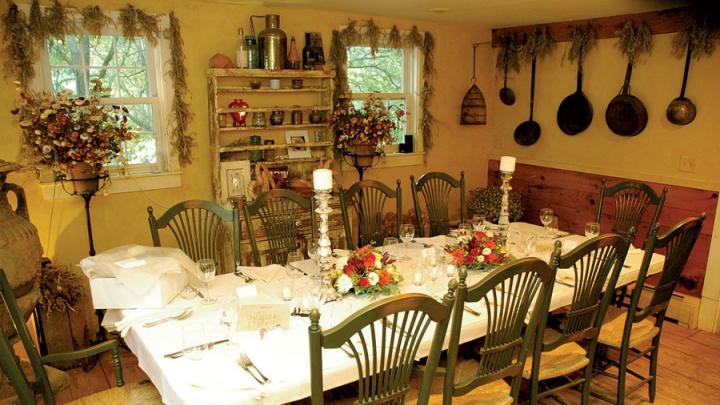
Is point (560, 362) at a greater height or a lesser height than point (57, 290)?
lesser

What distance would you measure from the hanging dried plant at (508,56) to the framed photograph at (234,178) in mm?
2674

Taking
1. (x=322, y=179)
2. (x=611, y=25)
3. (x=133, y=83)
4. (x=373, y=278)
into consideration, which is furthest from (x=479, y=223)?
(x=133, y=83)

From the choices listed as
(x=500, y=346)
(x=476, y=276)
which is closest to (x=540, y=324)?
(x=500, y=346)

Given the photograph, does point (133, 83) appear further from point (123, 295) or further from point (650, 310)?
point (650, 310)

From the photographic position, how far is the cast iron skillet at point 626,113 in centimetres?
400

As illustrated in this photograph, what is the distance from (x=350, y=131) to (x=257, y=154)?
728 mm

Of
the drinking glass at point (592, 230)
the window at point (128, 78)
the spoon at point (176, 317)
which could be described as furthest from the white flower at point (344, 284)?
the window at point (128, 78)

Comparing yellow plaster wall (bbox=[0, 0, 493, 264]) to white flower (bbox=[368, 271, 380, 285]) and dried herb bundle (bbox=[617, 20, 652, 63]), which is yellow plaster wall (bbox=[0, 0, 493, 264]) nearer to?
dried herb bundle (bbox=[617, 20, 652, 63])

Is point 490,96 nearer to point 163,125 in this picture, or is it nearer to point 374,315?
point 163,125

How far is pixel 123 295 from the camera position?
2059mm

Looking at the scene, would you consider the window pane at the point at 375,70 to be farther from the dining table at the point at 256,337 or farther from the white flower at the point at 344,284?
the white flower at the point at 344,284

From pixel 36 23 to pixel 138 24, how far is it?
1.85ft

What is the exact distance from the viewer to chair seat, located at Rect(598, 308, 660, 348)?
257 centimetres

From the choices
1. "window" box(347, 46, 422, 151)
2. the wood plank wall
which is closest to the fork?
"window" box(347, 46, 422, 151)
